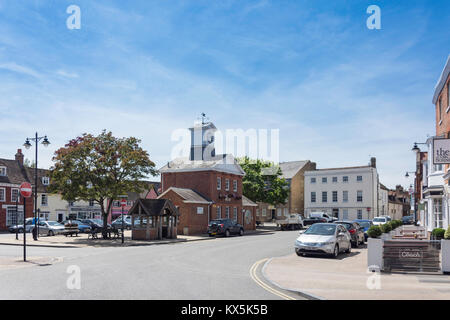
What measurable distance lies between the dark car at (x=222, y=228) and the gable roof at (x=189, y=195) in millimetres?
3737

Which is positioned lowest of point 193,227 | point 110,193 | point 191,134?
point 193,227

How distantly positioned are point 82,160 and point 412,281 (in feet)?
78.5

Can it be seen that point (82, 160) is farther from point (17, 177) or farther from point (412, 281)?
point (17, 177)

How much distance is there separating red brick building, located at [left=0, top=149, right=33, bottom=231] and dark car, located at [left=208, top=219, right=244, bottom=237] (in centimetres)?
2456

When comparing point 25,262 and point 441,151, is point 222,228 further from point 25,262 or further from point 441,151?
point 441,151

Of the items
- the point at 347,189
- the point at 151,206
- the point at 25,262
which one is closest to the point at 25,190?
the point at 25,262

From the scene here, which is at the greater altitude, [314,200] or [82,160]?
[82,160]

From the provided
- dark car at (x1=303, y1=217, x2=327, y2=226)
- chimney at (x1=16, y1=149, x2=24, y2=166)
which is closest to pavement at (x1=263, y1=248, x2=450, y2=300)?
dark car at (x1=303, y1=217, x2=327, y2=226)

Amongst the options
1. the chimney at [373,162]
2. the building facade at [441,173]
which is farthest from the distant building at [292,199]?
the building facade at [441,173]

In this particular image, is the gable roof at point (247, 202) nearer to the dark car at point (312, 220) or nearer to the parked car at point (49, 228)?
the dark car at point (312, 220)

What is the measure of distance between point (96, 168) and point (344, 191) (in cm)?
5014
